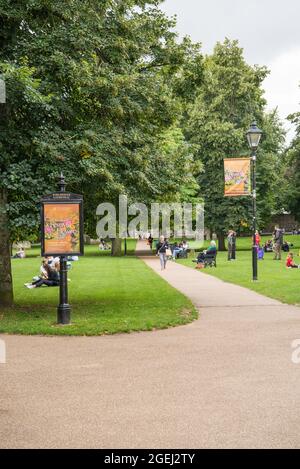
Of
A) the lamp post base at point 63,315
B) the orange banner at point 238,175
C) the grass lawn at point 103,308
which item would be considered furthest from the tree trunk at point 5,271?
the orange banner at point 238,175

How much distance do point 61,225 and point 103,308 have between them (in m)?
3.25

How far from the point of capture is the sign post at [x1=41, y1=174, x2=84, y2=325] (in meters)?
11.8

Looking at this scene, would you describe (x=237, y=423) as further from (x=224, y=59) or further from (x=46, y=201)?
(x=224, y=59)

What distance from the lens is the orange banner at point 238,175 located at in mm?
24922

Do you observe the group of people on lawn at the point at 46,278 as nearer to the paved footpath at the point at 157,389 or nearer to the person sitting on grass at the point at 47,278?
the person sitting on grass at the point at 47,278

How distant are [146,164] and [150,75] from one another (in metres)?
3.10

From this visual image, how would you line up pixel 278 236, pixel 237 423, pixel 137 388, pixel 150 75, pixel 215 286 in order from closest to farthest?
pixel 237 423, pixel 137 388, pixel 150 75, pixel 215 286, pixel 278 236

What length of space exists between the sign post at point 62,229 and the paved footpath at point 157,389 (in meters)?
1.50

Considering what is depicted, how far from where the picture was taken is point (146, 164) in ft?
46.1

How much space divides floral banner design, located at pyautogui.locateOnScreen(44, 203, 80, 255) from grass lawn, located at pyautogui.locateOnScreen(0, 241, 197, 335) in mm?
1536

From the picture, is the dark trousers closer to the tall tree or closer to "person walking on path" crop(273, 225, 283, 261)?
the tall tree

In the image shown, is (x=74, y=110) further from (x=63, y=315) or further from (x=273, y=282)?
(x=273, y=282)
